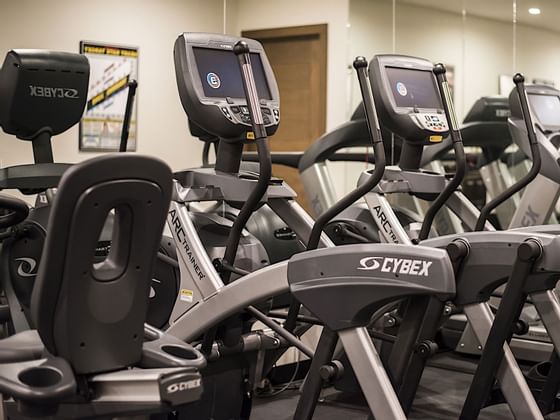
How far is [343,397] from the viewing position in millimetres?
4516

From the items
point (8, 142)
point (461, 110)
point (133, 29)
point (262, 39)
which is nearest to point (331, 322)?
point (8, 142)

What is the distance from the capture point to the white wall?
13.9 ft

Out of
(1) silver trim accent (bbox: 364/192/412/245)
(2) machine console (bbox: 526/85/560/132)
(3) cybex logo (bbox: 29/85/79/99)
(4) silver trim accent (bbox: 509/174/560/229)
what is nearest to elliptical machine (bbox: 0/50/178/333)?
(3) cybex logo (bbox: 29/85/79/99)

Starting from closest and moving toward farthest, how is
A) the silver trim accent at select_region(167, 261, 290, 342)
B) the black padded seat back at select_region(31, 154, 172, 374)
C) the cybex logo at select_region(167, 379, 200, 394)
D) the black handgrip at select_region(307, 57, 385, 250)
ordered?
1. the black padded seat back at select_region(31, 154, 172, 374)
2. the cybex logo at select_region(167, 379, 200, 394)
3. the silver trim accent at select_region(167, 261, 290, 342)
4. the black handgrip at select_region(307, 57, 385, 250)

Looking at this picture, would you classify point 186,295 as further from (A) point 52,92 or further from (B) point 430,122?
(B) point 430,122

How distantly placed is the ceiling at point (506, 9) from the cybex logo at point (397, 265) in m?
4.56

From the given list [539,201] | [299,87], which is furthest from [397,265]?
[299,87]

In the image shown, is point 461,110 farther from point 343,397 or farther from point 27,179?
point 27,179

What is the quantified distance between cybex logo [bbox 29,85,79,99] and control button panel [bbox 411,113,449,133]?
163cm

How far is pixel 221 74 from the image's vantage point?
3.75 meters

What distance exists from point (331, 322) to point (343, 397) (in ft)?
5.94

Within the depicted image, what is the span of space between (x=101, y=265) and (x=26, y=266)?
1741 mm

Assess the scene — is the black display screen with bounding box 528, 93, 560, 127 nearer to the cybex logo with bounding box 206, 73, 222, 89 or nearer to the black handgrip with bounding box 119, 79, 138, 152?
the cybex logo with bounding box 206, 73, 222, 89

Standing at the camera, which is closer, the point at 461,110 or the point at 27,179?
the point at 27,179
